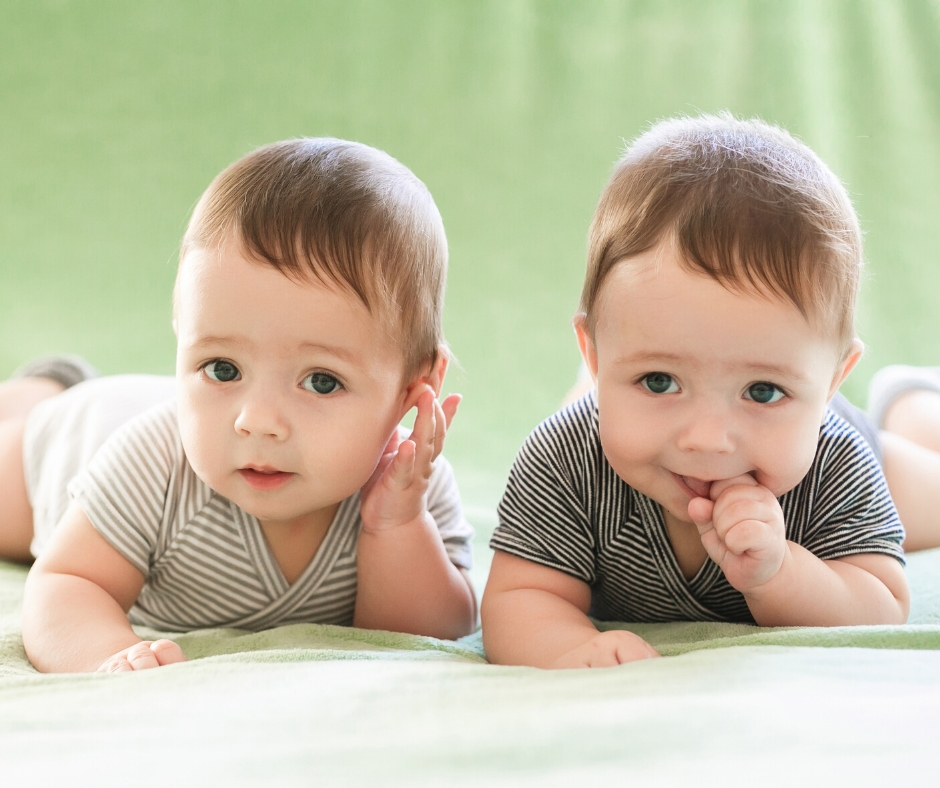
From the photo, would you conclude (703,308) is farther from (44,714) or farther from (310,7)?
(310,7)

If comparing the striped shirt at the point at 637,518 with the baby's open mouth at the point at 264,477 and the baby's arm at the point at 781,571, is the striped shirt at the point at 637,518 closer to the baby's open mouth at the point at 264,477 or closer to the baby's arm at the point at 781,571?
the baby's arm at the point at 781,571

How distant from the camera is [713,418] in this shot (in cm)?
88

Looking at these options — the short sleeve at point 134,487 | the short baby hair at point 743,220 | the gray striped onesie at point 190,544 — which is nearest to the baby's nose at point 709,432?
the short baby hair at point 743,220

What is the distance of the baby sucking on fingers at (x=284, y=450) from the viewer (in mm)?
955

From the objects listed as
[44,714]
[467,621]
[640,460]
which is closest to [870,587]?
[640,460]

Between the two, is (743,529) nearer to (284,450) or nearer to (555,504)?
(555,504)

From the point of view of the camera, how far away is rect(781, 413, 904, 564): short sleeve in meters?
1.03

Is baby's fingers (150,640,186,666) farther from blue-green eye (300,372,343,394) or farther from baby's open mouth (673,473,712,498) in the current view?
baby's open mouth (673,473,712,498)

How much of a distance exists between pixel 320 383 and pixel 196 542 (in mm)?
242

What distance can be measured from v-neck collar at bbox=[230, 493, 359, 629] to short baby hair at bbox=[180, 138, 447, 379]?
7.5 inches

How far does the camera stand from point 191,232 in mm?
1025

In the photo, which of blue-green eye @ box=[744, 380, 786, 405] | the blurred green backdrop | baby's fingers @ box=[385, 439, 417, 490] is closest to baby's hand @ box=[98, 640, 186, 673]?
baby's fingers @ box=[385, 439, 417, 490]

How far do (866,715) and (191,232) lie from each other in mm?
695

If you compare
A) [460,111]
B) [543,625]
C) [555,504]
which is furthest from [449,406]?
[460,111]
